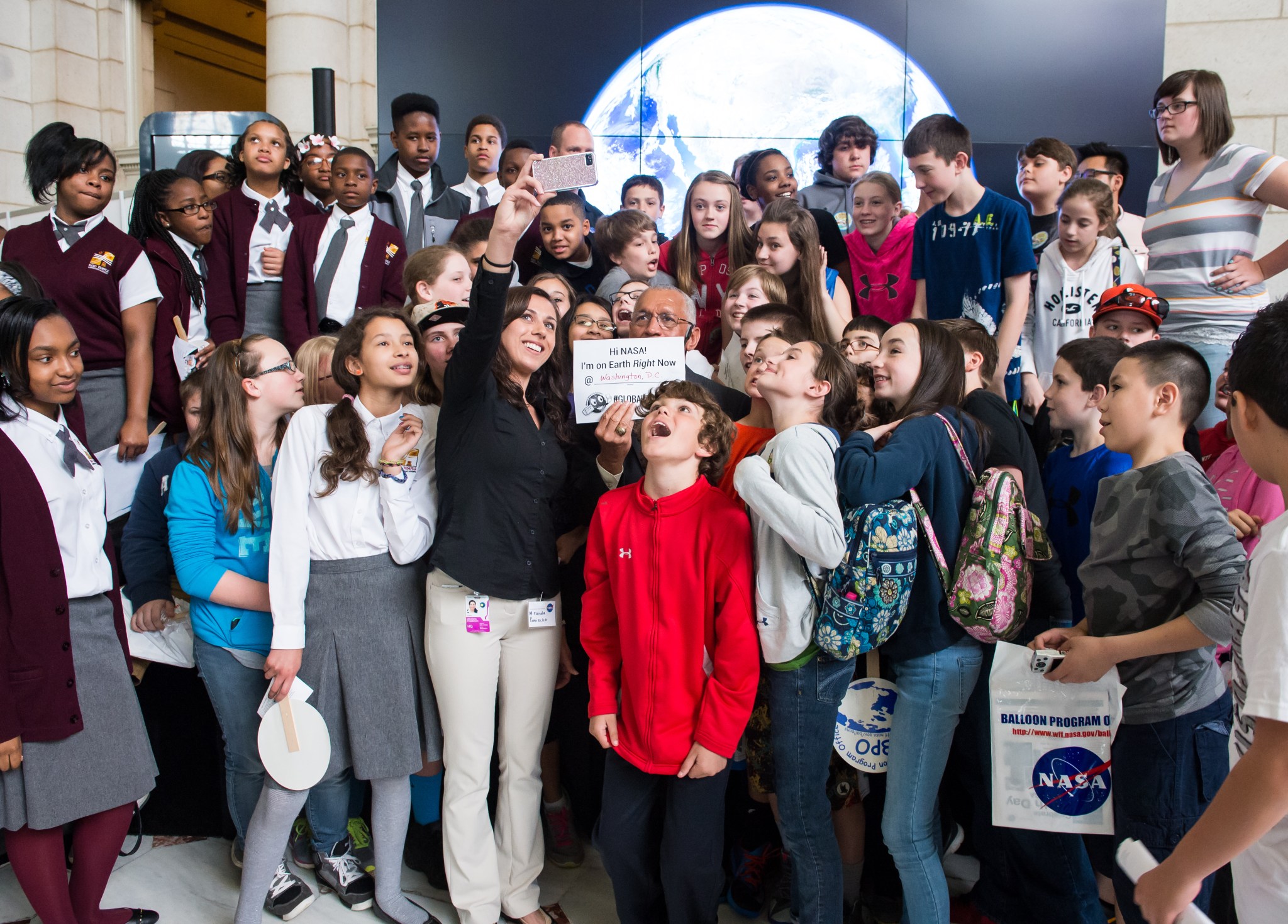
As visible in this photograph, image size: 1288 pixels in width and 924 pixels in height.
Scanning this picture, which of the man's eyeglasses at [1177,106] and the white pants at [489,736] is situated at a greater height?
the man's eyeglasses at [1177,106]

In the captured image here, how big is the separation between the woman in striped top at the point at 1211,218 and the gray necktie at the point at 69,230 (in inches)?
177

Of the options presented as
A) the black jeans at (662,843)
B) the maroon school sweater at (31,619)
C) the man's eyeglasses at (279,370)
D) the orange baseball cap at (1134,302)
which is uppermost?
the orange baseball cap at (1134,302)

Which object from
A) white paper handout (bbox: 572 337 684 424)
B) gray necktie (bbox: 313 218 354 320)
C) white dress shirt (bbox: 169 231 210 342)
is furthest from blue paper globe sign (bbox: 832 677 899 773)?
white dress shirt (bbox: 169 231 210 342)

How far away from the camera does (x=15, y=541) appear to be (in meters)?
2.41

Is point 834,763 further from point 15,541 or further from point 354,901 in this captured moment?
point 15,541

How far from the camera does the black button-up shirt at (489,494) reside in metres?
2.60

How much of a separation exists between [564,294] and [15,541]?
6.18ft

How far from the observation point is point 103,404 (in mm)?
3707

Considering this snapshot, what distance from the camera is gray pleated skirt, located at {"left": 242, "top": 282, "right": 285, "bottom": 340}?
13.7 ft

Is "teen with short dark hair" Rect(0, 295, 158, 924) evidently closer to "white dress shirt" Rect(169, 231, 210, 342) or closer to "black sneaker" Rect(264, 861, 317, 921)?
"black sneaker" Rect(264, 861, 317, 921)

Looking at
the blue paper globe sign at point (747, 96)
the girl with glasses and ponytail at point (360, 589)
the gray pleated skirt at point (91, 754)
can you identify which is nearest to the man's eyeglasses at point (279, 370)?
the girl with glasses and ponytail at point (360, 589)

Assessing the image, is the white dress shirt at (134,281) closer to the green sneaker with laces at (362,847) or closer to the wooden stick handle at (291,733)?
the wooden stick handle at (291,733)

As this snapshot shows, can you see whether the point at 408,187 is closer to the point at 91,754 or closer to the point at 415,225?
the point at 415,225

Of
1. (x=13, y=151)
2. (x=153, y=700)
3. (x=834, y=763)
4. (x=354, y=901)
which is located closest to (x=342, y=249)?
(x=153, y=700)
